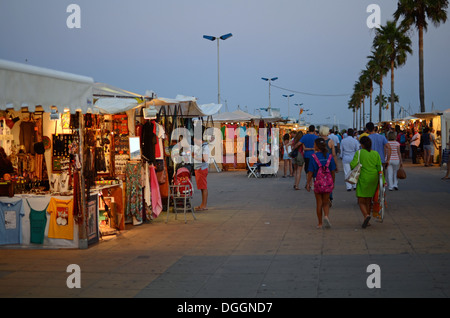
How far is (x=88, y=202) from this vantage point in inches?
363

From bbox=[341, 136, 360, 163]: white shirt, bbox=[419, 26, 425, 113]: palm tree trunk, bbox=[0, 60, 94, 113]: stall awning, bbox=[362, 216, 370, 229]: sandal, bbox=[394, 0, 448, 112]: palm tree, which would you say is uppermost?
bbox=[394, 0, 448, 112]: palm tree

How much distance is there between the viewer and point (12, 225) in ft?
30.5

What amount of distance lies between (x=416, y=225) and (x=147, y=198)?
5.45 metres

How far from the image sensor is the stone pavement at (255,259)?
6402 mm

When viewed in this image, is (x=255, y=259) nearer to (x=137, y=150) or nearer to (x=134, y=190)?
(x=134, y=190)

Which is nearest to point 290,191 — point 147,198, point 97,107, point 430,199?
point 430,199

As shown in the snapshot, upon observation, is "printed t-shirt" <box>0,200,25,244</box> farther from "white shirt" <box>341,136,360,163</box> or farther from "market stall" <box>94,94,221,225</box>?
"white shirt" <box>341,136,360,163</box>

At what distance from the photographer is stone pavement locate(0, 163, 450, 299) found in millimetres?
6402

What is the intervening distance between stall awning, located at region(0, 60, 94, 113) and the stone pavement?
2.29 m

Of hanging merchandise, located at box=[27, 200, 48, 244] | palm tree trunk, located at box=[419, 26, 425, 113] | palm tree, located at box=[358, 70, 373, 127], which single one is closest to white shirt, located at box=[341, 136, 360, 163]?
hanging merchandise, located at box=[27, 200, 48, 244]

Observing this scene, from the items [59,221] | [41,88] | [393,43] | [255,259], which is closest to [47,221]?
[59,221]

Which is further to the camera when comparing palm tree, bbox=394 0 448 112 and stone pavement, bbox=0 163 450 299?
palm tree, bbox=394 0 448 112
